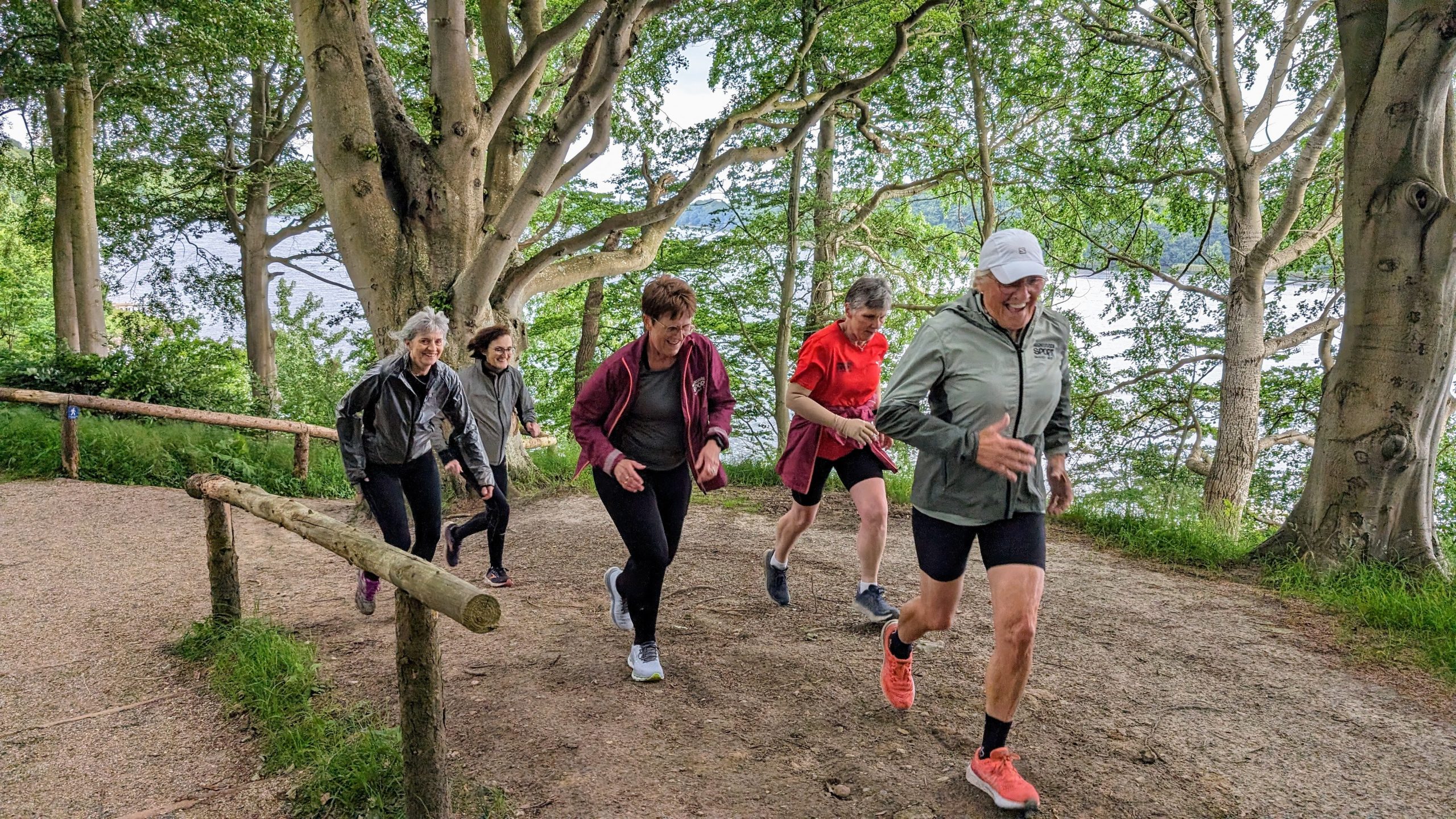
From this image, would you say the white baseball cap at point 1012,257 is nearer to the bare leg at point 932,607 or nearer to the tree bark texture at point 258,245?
the bare leg at point 932,607

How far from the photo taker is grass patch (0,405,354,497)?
10633mm

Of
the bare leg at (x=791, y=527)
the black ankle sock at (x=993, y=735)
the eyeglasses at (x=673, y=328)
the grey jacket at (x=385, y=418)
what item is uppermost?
the eyeglasses at (x=673, y=328)

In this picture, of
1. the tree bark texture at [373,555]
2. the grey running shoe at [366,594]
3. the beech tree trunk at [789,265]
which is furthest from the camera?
the beech tree trunk at [789,265]

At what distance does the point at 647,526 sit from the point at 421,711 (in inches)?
49.7

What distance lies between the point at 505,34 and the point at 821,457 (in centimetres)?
823

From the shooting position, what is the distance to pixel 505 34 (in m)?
10.3

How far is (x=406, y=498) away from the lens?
205 inches

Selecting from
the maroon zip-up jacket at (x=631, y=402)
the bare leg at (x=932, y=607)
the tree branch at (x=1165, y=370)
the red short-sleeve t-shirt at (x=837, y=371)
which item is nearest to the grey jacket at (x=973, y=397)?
the bare leg at (x=932, y=607)

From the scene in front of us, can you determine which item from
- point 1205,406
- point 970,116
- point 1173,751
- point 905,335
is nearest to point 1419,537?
point 1173,751

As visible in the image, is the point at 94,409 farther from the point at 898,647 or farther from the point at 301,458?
the point at 898,647

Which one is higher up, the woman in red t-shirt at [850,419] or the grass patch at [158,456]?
the woman in red t-shirt at [850,419]

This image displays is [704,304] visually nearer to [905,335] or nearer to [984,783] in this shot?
[905,335]

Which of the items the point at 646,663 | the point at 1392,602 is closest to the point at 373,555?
the point at 646,663

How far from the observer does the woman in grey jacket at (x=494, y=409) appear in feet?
19.9
